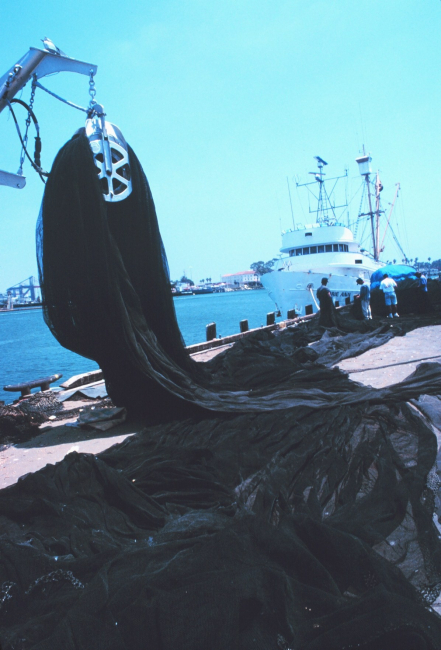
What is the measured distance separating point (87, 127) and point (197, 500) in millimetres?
3981

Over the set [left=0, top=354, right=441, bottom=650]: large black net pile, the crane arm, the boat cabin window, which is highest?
the crane arm

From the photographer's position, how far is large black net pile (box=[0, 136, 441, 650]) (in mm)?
1587

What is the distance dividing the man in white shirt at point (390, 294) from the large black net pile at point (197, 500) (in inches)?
384

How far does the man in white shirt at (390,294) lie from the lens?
14.6 meters

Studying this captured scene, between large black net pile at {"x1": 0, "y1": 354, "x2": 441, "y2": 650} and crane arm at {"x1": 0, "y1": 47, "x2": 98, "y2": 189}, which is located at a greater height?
crane arm at {"x1": 0, "y1": 47, "x2": 98, "y2": 189}

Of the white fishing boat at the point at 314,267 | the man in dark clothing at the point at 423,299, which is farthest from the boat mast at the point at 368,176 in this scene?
the man in dark clothing at the point at 423,299

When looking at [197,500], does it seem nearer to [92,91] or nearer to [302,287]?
[92,91]

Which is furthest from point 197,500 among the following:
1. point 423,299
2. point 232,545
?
point 423,299

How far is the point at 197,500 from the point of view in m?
2.83

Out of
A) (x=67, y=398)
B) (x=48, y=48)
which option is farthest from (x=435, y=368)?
(x=48, y=48)

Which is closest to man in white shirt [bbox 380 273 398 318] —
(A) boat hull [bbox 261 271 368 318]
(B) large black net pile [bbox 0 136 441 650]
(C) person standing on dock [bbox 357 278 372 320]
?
(C) person standing on dock [bbox 357 278 372 320]

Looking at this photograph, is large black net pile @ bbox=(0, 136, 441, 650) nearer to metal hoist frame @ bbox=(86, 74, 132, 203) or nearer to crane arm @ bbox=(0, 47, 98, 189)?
metal hoist frame @ bbox=(86, 74, 132, 203)

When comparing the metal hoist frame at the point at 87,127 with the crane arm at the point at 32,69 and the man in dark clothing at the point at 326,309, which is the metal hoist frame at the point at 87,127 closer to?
the crane arm at the point at 32,69

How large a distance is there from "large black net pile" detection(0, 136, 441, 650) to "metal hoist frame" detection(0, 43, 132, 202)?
24cm
